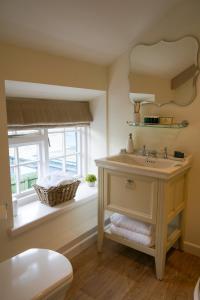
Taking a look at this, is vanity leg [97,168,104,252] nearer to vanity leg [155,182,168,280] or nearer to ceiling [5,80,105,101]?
vanity leg [155,182,168,280]

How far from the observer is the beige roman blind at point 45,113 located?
6.58ft

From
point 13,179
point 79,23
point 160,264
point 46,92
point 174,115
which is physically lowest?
point 160,264

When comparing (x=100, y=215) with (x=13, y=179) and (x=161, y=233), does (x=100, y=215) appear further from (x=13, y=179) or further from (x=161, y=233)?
(x=13, y=179)

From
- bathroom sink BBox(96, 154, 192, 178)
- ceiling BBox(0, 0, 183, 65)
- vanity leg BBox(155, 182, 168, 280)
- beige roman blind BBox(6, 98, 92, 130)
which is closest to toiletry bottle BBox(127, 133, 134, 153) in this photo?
bathroom sink BBox(96, 154, 192, 178)

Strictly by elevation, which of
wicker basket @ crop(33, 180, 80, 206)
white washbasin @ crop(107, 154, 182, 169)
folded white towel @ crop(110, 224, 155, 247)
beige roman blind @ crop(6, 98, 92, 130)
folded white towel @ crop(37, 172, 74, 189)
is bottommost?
folded white towel @ crop(110, 224, 155, 247)

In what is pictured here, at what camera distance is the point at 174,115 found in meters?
2.18

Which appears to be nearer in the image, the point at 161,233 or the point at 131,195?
the point at 161,233

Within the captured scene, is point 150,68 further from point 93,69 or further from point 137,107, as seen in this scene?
point 93,69

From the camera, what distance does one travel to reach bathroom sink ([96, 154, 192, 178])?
5.85 ft

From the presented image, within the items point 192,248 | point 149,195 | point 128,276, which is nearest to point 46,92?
point 149,195

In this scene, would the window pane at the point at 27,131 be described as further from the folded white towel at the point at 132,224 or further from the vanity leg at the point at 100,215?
the folded white towel at the point at 132,224

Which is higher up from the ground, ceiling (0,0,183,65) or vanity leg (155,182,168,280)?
ceiling (0,0,183,65)

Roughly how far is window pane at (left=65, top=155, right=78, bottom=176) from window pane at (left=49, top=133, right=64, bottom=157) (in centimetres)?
14

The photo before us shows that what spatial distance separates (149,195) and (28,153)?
3.89 ft
